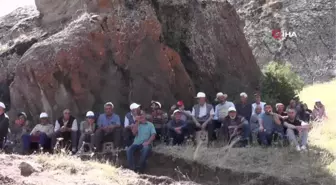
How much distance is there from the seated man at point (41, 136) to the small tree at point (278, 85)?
7.12 meters

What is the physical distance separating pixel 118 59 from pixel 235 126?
13.0 ft

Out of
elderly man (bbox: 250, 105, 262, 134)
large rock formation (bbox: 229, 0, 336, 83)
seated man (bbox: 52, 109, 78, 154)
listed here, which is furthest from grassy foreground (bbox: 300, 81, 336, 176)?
large rock formation (bbox: 229, 0, 336, 83)

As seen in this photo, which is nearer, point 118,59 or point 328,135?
point 328,135

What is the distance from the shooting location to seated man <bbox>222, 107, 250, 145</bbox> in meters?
12.8

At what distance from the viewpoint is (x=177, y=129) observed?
504 inches

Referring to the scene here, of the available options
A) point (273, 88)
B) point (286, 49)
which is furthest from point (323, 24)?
point (273, 88)

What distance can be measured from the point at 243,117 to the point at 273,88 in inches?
222

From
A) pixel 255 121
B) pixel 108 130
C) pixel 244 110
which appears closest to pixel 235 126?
pixel 255 121

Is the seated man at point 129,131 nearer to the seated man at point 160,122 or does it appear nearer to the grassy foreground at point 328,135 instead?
the seated man at point 160,122

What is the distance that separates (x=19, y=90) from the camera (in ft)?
49.0

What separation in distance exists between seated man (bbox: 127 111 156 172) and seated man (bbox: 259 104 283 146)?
101 inches

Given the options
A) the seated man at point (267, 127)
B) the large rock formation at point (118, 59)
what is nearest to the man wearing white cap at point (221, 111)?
the seated man at point (267, 127)

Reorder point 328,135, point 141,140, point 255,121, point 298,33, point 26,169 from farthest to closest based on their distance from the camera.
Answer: point 298,33 < point 328,135 < point 255,121 < point 141,140 < point 26,169

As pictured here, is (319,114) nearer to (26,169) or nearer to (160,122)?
(160,122)
